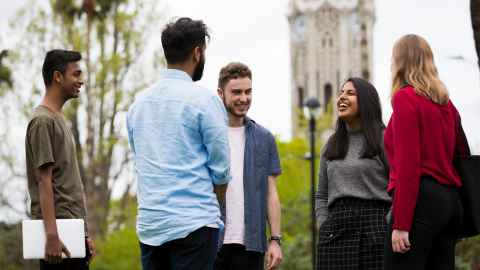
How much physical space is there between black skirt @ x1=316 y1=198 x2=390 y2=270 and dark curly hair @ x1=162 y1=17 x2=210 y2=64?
6.11 ft

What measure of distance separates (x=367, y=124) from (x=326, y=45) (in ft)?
339

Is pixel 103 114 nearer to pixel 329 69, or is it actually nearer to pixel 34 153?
pixel 34 153

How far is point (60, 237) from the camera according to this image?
19.9ft

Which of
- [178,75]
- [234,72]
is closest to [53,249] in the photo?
[178,75]

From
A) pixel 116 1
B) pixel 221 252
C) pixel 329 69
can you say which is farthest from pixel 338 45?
pixel 221 252

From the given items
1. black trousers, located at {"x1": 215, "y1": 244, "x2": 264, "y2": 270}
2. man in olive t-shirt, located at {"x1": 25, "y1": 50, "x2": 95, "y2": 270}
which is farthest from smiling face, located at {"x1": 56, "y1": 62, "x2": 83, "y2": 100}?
black trousers, located at {"x1": 215, "y1": 244, "x2": 264, "y2": 270}

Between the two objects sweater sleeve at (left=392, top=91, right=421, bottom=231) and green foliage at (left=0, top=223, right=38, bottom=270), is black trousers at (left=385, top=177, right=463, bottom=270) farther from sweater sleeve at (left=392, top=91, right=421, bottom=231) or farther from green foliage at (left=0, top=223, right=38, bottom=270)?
green foliage at (left=0, top=223, right=38, bottom=270)

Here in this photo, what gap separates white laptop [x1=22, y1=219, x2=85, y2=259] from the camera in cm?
605

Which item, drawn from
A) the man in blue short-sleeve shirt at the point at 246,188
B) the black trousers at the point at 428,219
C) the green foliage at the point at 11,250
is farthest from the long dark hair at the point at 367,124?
the green foliage at the point at 11,250

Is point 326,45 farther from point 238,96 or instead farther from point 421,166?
point 421,166

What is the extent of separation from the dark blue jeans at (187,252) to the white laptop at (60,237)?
0.92 metres

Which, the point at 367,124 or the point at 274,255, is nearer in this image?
the point at 367,124

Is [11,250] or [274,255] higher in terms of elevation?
[274,255]

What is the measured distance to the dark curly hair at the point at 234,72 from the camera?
725 cm
